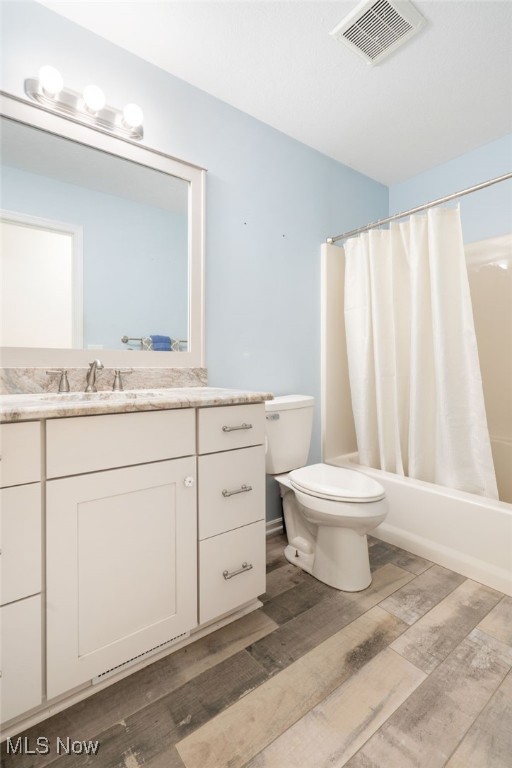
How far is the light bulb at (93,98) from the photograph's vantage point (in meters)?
1.37

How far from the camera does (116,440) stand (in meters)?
1.01

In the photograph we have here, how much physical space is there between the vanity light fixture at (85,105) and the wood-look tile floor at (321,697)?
1969 mm

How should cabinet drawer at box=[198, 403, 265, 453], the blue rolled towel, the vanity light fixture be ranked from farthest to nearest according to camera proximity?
the blue rolled towel
the vanity light fixture
cabinet drawer at box=[198, 403, 265, 453]

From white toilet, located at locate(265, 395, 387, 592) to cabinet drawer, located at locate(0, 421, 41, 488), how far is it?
103 cm

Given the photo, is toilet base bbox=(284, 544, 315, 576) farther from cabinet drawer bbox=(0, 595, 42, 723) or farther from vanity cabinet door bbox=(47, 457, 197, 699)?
cabinet drawer bbox=(0, 595, 42, 723)

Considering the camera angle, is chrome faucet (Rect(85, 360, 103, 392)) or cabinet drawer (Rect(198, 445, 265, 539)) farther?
chrome faucet (Rect(85, 360, 103, 392))

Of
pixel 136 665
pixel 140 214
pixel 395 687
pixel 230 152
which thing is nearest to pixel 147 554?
pixel 136 665

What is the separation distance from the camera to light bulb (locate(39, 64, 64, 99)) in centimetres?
128

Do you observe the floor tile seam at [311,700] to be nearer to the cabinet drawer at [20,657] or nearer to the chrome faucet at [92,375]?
the cabinet drawer at [20,657]

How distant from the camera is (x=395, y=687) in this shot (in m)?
1.06

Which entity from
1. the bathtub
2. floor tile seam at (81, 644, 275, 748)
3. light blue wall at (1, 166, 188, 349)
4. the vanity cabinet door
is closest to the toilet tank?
the bathtub

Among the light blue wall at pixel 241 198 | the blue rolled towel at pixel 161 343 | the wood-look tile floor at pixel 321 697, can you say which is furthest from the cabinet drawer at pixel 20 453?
the light blue wall at pixel 241 198

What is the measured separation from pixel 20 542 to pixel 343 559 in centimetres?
120

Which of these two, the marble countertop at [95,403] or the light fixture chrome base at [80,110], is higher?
the light fixture chrome base at [80,110]
